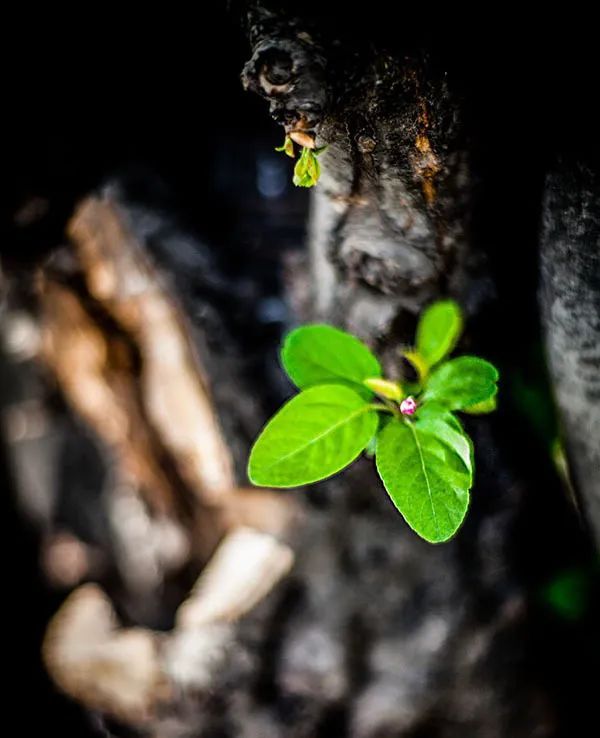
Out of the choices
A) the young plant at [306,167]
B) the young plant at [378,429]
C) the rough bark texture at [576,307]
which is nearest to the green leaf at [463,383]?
the young plant at [378,429]

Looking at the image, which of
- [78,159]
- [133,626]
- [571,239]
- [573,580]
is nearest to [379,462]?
[571,239]

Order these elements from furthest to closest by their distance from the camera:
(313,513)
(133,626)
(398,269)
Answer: (133,626) < (313,513) < (398,269)

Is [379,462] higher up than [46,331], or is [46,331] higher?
[46,331]

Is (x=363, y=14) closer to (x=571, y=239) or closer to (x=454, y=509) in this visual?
(x=571, y=239)

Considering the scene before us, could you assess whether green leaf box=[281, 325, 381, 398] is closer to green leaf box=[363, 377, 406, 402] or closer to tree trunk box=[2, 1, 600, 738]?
green leaf box=[363, 377, 406, 402]

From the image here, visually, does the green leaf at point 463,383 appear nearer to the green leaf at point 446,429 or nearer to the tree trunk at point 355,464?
the green leaf at point 446,429

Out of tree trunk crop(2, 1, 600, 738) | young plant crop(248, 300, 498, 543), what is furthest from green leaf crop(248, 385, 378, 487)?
tree trunk crop(2, 1, 600, 738)

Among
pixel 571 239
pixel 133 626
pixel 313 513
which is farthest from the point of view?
pixel 133 626

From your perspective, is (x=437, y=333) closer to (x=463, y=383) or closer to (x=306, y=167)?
(x=463, y=383)

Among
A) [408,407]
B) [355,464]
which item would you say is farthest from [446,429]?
[355,464]
